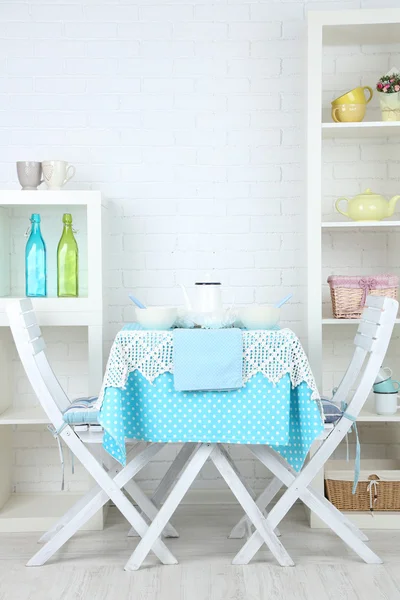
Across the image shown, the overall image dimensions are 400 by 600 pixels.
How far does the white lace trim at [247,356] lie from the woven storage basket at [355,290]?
2.22ft

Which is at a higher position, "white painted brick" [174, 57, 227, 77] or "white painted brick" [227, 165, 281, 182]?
"white painted brick" [174, 57, 227, 77]

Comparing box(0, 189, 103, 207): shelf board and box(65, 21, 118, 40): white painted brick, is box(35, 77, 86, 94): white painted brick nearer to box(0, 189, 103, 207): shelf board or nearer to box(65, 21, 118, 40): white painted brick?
box(65, 21, 118, 40): white painted brick

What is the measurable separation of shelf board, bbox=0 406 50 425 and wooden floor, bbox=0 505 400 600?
1.57 ft

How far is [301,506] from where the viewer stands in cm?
373

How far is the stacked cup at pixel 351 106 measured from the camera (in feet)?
11.3

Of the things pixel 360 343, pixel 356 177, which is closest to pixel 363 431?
pixel 360 343

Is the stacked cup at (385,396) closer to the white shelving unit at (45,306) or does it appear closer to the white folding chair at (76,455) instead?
the white folding chair at (76,455)

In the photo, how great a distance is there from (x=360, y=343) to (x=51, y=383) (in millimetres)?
1206

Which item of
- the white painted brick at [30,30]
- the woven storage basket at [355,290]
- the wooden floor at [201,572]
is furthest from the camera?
the white painted brick at [30,30]

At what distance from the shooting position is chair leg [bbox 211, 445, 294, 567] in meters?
2.90

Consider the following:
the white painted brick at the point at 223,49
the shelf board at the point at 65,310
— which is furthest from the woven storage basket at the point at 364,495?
the white painted brick at the point at 223,49

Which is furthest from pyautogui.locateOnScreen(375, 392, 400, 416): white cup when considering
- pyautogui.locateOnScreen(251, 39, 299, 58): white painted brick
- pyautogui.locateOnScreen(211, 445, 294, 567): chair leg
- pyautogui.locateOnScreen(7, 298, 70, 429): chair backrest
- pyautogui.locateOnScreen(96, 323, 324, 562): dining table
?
pyautogui.locateOnScreen(251, 39, 299, 58): white painted brick

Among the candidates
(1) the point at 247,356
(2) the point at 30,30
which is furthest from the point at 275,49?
(1) the point at 247,356

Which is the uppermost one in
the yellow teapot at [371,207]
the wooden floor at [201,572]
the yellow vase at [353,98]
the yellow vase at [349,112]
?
the yellow vase at [353,98]
